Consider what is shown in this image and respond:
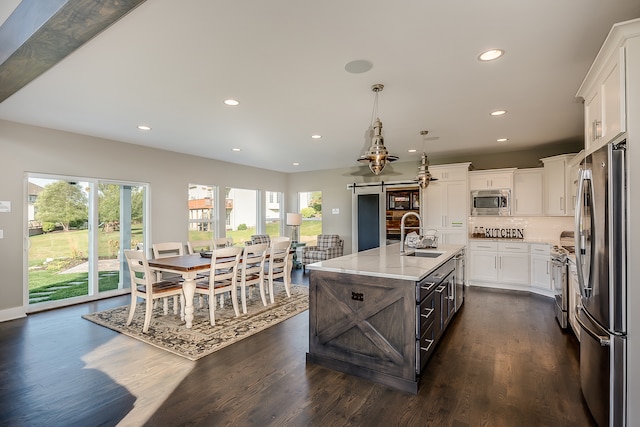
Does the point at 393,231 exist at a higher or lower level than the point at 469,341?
higher

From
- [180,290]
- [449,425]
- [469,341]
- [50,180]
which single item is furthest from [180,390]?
[50,180]

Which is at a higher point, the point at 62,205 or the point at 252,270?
the point at 62,205

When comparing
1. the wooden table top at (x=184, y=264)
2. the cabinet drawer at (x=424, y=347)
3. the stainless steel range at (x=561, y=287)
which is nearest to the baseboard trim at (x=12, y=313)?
the wooden table top at (x=184, y=264)

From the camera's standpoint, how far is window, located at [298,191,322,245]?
8.69m

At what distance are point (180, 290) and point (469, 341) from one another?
136 inches

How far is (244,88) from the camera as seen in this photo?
3.09m

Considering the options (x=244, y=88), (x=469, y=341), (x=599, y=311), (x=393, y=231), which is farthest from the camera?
(x=393, y=231)

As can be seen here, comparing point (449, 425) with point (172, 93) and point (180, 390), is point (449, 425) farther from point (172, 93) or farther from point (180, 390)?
point (172, 93)

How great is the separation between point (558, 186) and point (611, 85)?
4.05 metres

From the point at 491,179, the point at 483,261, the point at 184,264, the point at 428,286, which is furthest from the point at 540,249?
the point at 184,264

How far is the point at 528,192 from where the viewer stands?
570cm

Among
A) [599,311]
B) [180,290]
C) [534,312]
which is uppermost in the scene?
[599,311]

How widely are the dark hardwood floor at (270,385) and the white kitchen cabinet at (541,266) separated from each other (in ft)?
6.08

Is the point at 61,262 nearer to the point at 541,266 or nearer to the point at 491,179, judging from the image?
the point at 491,179
